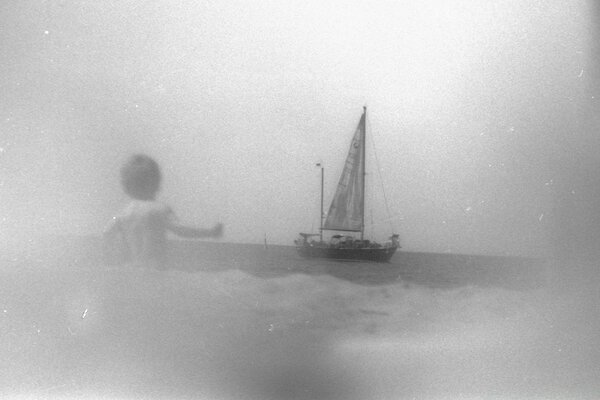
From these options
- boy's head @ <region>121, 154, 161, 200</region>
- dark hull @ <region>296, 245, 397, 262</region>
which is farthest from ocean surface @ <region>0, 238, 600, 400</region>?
boy's head @ <region>121, 154, 161, 200</region>

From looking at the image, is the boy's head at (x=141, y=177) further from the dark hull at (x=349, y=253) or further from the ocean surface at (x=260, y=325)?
the dark hull at (x=349, y=253)

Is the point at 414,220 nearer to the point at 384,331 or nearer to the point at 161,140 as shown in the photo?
the point at 384,331

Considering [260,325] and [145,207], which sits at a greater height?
[145,207]

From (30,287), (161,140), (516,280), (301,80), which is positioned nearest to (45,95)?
(161,140)

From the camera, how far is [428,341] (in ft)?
4.16

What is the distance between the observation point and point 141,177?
125 cm

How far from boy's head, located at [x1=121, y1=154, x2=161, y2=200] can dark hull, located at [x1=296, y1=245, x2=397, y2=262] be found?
1.22 ft

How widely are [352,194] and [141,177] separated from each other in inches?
19.6

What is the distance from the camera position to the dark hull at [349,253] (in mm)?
1232

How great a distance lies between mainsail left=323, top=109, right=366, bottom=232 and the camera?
1231 mm

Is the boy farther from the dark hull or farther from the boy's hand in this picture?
the dark hull

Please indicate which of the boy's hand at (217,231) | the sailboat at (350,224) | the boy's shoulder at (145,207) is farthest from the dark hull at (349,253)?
the boy's shoulder at (145,207)

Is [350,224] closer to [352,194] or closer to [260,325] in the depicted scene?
[352,194]

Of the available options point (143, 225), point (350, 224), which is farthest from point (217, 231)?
point (350, 224)
